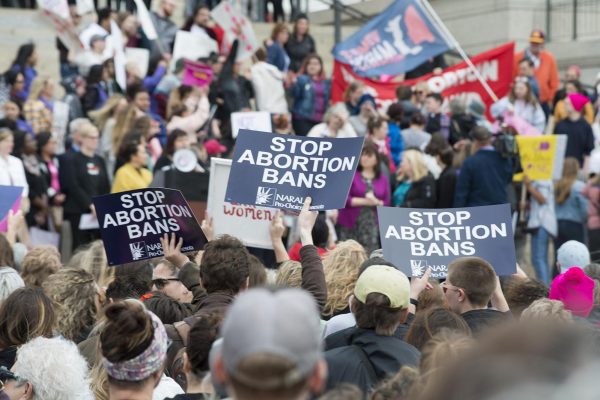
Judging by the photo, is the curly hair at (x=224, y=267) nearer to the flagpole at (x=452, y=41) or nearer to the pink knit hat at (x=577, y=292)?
the pink knit hat at (x=577, y=292)

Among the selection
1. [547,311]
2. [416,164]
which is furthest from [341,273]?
[416,164]

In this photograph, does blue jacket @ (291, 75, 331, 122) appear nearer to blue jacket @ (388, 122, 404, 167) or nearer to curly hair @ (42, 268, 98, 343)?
blue jacket @ (388, 122, 404, 167)

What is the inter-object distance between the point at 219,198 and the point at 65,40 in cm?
832

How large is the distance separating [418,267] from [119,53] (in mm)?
9617

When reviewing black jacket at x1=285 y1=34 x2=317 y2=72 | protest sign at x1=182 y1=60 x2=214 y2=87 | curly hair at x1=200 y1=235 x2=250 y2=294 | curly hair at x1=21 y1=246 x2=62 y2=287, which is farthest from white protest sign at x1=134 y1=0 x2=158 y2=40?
curly hair at x1=200 y1=235 x2=250 y2=294

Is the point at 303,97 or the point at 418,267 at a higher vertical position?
the point at 303,97

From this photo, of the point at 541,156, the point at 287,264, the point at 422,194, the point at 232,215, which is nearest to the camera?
the point at 287,264

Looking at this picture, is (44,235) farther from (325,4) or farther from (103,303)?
(325,4)

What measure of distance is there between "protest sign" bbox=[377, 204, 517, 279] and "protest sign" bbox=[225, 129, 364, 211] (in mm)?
385

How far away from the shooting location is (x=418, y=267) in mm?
7289

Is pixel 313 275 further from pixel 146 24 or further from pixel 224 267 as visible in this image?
pixel 146 24

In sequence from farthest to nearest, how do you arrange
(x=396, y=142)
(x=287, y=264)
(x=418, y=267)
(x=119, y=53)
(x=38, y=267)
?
(x=119, y=53) → (x=396, y=142) → (x=38, y=267) → (x=418, y=267) → (x=287, y=264)

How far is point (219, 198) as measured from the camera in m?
8.45

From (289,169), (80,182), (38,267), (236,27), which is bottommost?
(80,182)
